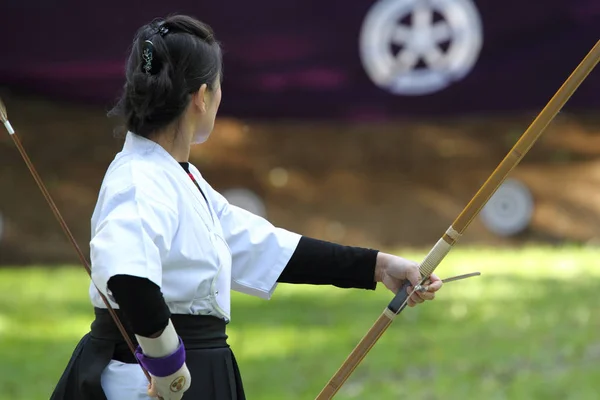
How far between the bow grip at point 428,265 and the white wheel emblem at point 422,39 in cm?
464

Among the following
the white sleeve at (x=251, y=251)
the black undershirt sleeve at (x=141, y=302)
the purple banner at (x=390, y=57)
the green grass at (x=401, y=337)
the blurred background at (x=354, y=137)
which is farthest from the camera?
the purple banner at (x=390, y=57)

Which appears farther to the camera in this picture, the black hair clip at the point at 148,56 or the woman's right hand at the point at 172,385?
the black hair clip at the point at 148,56

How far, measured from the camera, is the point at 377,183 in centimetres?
710

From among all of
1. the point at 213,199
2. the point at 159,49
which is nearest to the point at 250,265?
the point at 213,199

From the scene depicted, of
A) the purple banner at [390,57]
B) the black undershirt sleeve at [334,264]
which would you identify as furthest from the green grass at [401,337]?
the black undershirt sleeve at [334,264]

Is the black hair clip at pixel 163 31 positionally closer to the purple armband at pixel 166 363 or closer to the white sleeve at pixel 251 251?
the white sleeve at pixel 251 251

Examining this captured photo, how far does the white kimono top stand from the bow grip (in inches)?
12.0

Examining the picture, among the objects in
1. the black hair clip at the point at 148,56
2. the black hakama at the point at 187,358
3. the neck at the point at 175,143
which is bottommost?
the black hakama at the point at 187,358

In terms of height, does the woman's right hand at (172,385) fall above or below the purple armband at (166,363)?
below

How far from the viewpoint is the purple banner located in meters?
6.41

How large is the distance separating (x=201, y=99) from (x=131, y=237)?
33 centimetres

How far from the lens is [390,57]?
21.4ft

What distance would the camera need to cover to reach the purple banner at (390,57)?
252 inches

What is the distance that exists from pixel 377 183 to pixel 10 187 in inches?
92.2
